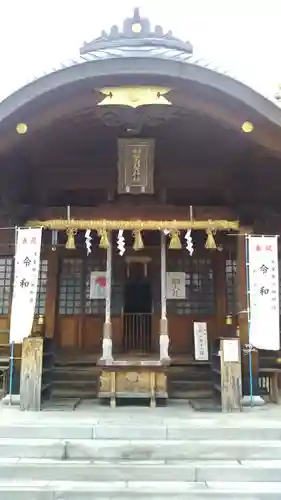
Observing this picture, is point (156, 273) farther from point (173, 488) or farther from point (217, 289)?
point (173, 488)

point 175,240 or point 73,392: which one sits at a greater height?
point 175,240

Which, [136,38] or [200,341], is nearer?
[136,38]

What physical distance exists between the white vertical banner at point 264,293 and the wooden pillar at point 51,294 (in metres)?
4.02

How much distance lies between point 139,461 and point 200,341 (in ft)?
13.8

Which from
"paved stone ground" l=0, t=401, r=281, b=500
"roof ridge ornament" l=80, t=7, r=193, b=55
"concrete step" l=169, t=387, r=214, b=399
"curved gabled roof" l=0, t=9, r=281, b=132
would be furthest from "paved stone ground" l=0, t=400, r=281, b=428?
"roof ridge ornament" l=80, t=7, r=193, b=55

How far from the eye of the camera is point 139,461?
5535mm

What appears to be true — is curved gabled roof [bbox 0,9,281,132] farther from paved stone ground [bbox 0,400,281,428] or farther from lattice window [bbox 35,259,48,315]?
paved stone ground [bbox 0,400,281,428]

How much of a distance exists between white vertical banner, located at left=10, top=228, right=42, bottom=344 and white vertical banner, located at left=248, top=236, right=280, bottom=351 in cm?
378

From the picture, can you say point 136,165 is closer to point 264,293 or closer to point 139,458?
point 264,293

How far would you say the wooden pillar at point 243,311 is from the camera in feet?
28.5

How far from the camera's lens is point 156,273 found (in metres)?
10.2

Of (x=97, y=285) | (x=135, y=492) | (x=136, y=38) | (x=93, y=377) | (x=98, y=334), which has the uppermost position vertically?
(x=136, y=38)

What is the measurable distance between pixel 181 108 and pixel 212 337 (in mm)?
4706

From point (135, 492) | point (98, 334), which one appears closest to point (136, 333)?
point (98, 334)
